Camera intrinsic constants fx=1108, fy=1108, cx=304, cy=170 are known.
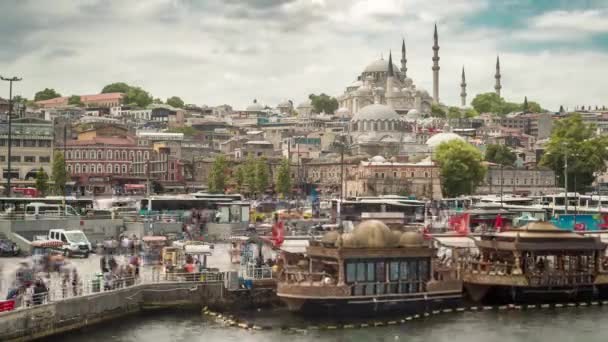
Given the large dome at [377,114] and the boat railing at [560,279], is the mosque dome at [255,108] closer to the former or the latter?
the large dome at [377,114]

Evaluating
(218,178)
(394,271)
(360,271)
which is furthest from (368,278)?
(218,178)

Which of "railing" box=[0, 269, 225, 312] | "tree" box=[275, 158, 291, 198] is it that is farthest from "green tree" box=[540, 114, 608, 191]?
"railing" box=[0, 269, 225, 312]

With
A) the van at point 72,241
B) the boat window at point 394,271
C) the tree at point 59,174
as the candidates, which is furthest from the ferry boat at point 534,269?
the tree at point 59,174

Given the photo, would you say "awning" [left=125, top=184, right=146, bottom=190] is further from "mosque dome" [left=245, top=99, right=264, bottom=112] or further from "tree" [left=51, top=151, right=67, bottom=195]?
"mosque dome" [left=245, top=99, right=264, bottom=112]

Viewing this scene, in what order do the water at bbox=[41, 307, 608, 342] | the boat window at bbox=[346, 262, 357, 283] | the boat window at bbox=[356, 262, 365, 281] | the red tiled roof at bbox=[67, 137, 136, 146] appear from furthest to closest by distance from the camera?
the red tiled roof at bbox=[67, 137, 136, 146], the boat window at bbox=[356, 262, 365, 281], the boat window at bbox=[346, 262, 357, 283], the water at bbox=[41, 307, 608, 342]

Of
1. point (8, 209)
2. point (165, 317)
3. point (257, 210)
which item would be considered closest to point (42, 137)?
point (257, 210)

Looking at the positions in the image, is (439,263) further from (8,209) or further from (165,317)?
(8,209)
